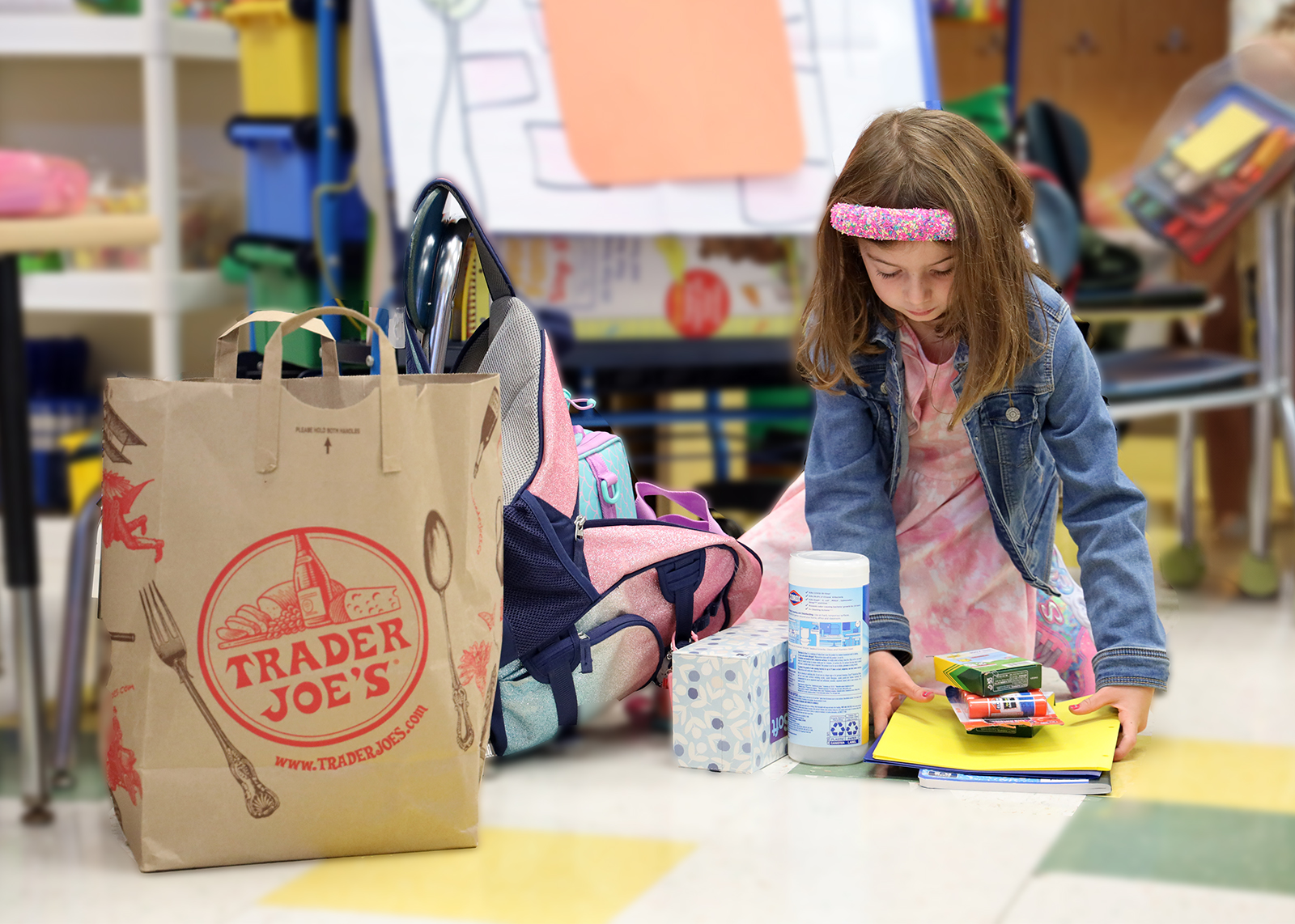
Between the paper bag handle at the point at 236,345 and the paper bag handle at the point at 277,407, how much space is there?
0.03 meters

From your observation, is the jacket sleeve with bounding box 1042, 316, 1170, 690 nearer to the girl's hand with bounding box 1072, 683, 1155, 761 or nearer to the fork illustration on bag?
the girl's hand with bounding box 1072, 683, 1155, 761

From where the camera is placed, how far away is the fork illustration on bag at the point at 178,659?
0.85 meters

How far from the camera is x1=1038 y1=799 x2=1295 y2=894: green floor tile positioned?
1705mm

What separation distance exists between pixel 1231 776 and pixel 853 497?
1233 millimetres

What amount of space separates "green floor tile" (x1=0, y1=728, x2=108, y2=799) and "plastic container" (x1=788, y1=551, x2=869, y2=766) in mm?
1315

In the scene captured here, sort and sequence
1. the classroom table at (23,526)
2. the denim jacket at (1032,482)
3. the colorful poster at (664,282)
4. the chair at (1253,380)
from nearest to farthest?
the denim jacket at (1032,482)
the classroom table at (23,526)
the colorful poster at (664,282)
the chair at (1253,380)

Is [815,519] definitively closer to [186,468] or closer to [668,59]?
[186,468]

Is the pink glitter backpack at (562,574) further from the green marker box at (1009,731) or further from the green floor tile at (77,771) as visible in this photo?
the green floor tile at (77,771)

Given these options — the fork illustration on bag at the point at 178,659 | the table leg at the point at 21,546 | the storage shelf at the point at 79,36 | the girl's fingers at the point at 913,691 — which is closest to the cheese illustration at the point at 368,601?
the fork illustration on bag at the point at 178,659

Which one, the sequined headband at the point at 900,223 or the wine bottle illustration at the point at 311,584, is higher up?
the sequined headband at the point at 900,223

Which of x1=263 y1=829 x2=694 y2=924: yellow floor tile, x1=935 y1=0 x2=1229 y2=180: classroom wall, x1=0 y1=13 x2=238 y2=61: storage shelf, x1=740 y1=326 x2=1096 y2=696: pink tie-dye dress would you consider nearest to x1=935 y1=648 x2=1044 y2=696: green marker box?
x1=740 y1=326 x2=1096 y2=696: pink tie-dye dress

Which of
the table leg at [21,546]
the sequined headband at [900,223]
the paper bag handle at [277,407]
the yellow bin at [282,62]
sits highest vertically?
the yellow bin at [282,62]

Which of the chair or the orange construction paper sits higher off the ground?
the orange construction paper

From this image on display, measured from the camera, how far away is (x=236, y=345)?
0.93 meters
